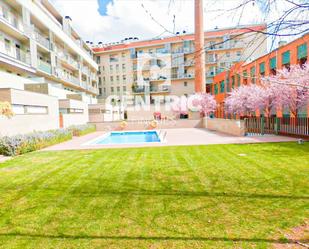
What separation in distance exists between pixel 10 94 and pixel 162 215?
12.7 m

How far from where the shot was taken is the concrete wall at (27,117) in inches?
469

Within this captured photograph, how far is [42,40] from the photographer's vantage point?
2286 centimetres

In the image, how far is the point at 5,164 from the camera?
8.45 meters

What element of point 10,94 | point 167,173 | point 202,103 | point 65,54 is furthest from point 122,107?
point 167,173

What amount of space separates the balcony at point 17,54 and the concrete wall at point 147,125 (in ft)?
34.3

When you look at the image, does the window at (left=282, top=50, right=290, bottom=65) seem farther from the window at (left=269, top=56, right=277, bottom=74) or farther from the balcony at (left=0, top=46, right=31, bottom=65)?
the balcony at (left=0, top=46, right=31, bottom=65)

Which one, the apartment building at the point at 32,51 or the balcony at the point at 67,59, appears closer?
the apartment building at the point at 32,51

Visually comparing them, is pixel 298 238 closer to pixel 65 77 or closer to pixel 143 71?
pixel 65 77

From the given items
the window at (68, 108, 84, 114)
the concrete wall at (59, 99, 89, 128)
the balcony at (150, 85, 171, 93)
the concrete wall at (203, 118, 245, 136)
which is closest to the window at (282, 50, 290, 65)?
the concrete wall at (203, 118, 245, 136)

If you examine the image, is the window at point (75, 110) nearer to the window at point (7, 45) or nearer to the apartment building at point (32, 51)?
the apartment building at point (32, 51)

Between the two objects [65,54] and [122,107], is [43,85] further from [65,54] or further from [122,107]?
[122,107]

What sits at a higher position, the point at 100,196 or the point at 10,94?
the point at 10,94

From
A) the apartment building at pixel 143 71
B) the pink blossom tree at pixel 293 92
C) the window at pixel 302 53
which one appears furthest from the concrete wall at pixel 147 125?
the apartment building at pixel 143 71

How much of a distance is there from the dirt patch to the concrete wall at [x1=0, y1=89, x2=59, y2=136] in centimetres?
1364
